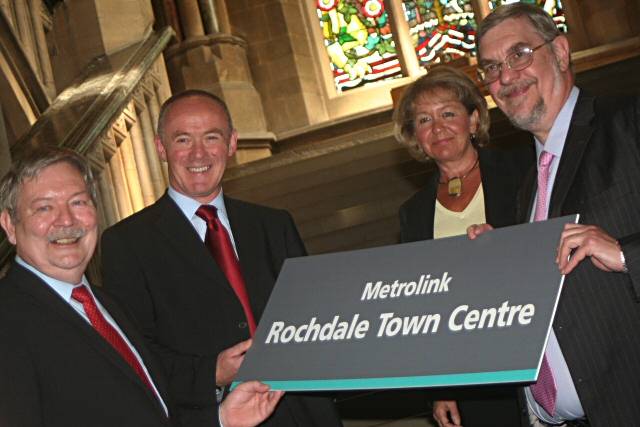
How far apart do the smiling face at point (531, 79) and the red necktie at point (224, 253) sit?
879 millimetres

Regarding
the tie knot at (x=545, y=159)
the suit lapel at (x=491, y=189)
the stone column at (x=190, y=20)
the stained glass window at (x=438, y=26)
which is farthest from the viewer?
the stained glass window at (x=438, y=26)

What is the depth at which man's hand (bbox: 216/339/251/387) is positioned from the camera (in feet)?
7.41

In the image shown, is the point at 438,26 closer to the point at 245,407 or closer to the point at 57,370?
the point at 245,407

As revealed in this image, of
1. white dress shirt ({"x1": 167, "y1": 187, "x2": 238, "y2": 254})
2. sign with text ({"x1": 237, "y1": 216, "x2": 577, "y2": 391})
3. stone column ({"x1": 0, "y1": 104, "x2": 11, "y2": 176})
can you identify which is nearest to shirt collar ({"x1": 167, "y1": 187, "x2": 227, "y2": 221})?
white dress shirt ({"x1": 167, "y1": 187, "x2": 238, "y2": 254})

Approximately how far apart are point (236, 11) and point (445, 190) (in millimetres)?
10590

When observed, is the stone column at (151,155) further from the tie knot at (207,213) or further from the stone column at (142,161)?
the tie knot at (207,213)

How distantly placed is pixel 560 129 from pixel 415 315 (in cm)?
64

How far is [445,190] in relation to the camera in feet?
10.4

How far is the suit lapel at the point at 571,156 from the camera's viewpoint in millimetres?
2117

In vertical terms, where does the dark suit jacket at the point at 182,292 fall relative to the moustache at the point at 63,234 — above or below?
below

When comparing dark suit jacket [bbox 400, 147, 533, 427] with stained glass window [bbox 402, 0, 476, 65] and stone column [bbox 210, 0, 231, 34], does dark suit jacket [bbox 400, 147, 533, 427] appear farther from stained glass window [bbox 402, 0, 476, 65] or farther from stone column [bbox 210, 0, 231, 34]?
stained glass window [bbox 402, 0, 476, 65]

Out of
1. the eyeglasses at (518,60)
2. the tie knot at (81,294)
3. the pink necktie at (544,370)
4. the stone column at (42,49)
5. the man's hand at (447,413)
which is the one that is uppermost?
the stone column at (42,49)

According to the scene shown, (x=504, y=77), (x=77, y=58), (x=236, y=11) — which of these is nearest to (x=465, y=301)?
(x=504, y=77)

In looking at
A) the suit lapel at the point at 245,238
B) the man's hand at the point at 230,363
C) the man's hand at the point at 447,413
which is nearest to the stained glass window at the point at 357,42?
the man's hand at the point at 447,413
